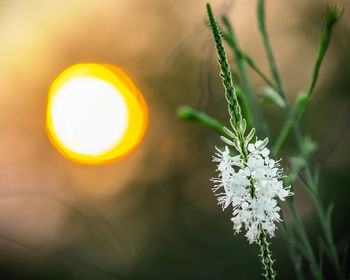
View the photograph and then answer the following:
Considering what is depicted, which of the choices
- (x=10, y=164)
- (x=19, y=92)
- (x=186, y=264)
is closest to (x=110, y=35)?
(x=19, y=92)

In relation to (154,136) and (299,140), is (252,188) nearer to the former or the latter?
(299,140)

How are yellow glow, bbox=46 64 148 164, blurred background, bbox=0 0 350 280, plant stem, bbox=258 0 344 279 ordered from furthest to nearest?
yellow glow, bbox=46 64 148 164
blurred background, bbox=0 0 350 280
plant stem, bbox=258 0 344 279

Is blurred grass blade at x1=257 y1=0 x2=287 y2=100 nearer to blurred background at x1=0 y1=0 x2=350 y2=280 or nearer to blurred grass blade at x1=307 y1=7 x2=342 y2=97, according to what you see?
blurred grass blade at x1=307 y1=7 x2=342 y2=97

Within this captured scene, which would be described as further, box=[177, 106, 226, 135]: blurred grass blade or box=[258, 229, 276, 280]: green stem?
box=[177, 106, 226, 135]: blurred grass blade

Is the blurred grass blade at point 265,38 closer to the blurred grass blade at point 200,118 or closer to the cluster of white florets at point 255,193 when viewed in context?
the blurred grass blade at point 200,118

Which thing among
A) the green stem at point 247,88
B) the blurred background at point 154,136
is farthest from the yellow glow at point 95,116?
the green stem at point 247,88

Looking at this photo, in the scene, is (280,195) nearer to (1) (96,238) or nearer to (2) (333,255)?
(2) (333,255)

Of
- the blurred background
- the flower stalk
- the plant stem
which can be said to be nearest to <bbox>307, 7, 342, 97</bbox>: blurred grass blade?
the plant stem
